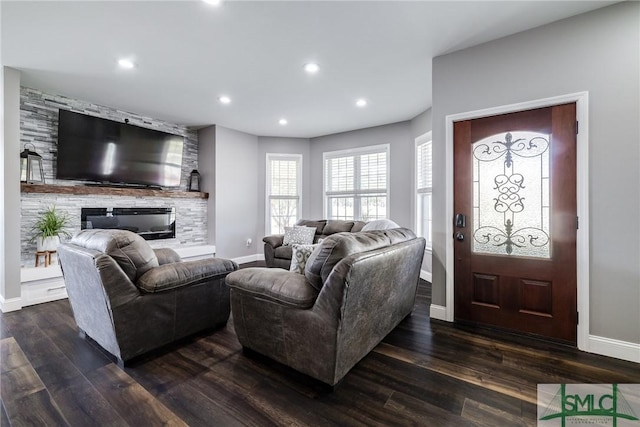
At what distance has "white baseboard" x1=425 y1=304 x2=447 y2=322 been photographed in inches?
111

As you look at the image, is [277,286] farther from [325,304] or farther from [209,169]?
[209,169]

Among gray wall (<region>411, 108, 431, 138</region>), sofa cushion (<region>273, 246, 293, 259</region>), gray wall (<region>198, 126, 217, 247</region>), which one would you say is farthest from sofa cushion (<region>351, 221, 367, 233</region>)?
gray wall (<region>198, 126, 217, 247</region>)

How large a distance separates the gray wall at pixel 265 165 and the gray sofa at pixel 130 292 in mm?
3668

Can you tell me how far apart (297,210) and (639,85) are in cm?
510

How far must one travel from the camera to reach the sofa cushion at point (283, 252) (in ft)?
15.2

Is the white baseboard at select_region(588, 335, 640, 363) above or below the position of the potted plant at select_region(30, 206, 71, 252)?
below

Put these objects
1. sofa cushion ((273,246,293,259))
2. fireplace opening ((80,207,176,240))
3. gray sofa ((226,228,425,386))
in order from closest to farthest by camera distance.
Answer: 1. gray sofa ((226,228,425,386))
2. fireplace opening ((80,207,176,240))
3. sofa cushion ((273,246,293,259))

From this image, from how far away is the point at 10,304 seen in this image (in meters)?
3.02

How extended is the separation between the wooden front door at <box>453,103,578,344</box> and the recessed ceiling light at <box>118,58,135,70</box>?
135 inches

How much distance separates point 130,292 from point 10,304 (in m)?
2.35

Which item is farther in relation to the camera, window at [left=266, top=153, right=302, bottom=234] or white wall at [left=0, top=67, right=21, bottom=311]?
window at [left=266, top=153, right=302, bottom=234]

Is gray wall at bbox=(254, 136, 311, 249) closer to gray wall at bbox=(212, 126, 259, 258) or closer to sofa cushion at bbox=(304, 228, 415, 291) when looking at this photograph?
gray wall at bbox=(212, 126, 259, 258)

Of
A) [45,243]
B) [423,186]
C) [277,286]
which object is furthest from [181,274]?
[423,186]

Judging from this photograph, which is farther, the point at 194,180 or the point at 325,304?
the point at 194,180
